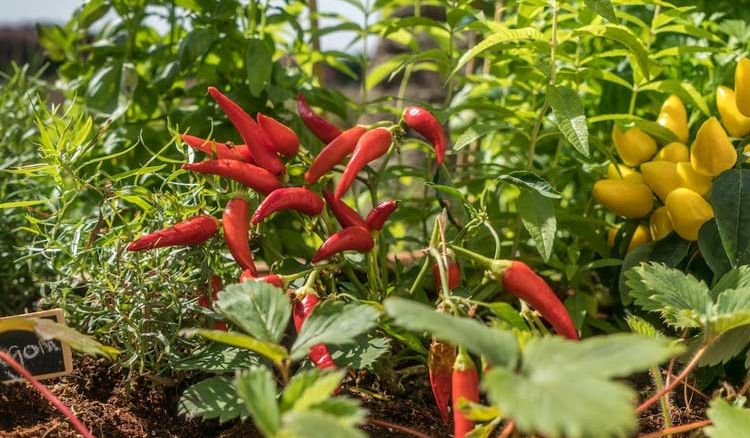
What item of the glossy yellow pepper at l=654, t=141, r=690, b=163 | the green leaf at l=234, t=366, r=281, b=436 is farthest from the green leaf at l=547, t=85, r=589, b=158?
the green leaf at l=234, t=366, r=281, b=436

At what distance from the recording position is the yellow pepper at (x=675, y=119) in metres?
1.27

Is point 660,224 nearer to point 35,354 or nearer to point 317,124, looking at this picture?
point 317,124

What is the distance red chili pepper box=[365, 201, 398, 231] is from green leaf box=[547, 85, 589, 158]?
24 cm

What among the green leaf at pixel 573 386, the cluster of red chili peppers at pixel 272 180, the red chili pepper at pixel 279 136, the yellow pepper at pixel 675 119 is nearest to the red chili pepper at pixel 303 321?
the cluster of red chili peppers at pixel 272 180

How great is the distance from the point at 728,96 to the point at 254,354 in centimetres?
75

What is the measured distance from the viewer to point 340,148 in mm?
1079

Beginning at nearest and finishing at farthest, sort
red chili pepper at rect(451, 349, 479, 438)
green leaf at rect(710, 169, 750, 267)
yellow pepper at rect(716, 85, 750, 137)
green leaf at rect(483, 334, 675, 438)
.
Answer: green leaf at rect(483, 334, 675, 438)
red chili pepper at rect(451, 349, 479, 438)
green leaf at rect(710, 169, 750, 267)
yellow pepper at rect(716, 85, 750, 137)

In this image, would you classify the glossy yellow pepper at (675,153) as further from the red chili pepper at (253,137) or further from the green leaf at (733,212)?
the red chili pepper at (253,137)

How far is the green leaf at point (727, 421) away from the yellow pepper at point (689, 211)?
1.46 feet

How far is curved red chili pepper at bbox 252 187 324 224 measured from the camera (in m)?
1.00

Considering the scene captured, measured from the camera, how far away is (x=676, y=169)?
3.95 feet

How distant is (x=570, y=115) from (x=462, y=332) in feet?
1.83

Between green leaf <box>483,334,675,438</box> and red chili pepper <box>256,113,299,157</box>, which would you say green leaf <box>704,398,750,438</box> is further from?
red chili pepper <box>256,113,299,157</box>

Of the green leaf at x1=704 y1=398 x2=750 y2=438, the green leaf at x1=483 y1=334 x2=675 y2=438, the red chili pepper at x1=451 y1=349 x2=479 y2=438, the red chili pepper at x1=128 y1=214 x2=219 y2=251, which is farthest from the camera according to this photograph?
the red chili pepper at x1=128 y1=214 x2=219 y2=251
